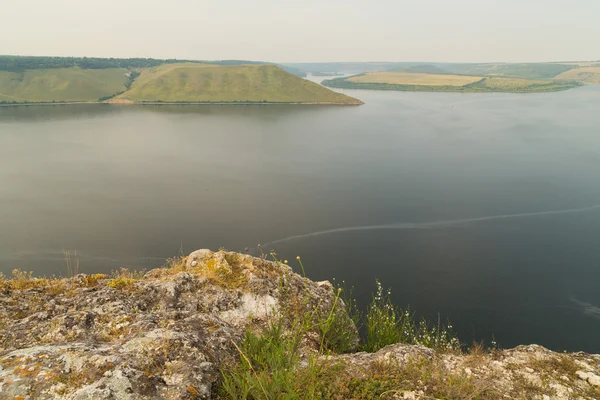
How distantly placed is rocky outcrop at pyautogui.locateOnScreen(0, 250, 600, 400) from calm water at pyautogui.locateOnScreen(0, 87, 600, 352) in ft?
66.3

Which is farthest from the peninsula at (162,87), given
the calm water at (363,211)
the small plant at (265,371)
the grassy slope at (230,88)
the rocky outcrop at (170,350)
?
the small plant at (265,371)

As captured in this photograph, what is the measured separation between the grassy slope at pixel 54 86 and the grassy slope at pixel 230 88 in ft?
50.0

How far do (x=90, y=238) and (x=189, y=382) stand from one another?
34.7m

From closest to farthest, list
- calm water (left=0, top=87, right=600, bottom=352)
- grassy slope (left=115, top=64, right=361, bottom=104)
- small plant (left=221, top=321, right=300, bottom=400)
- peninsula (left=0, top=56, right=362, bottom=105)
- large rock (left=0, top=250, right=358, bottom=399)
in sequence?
small plant (left=221, top=321, right=300, bottom=400) < large rock (left=0, top=250, right=358, bottom=399) < calm water (left=0, top=87, right=600, bottom=352) < peninsula (left=0, top=56, right=362, bottom=105) < grassy slope (left=115, top=64, right=361, bottom=104)

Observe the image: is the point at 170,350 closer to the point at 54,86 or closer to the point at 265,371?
the point at 265,371

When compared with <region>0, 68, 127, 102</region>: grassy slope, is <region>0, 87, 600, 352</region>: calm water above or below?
below

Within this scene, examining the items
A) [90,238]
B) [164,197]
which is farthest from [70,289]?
[164,197]

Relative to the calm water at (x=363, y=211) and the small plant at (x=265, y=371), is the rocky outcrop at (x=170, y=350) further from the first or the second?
the calm water at (x=363, y=211)

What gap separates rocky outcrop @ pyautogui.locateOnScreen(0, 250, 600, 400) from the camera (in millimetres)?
3615

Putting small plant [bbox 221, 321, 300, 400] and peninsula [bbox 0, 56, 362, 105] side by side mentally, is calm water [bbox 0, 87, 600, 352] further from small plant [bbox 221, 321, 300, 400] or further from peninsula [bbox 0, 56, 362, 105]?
peninsula [bbox 0, 56, 362, 105]

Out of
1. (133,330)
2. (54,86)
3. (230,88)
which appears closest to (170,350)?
(133,330)

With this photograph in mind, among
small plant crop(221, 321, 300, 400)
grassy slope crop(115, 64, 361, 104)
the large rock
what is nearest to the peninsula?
grassy slope crop(115, 64, 361, 104)

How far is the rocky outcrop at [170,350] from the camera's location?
11.9ft

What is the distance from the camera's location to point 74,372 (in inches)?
142
